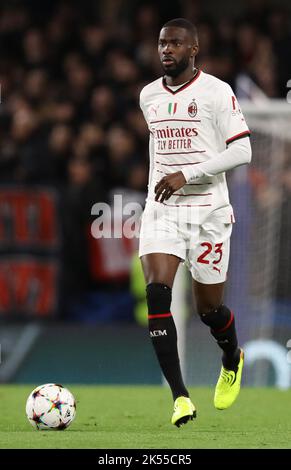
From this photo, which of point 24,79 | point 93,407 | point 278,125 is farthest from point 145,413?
point 24,79

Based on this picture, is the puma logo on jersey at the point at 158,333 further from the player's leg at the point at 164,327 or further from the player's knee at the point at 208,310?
the player's knee at the point at 208,310

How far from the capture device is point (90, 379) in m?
10.9

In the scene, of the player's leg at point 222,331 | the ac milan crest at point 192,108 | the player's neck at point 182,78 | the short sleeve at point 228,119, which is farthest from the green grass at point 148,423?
the player's neck at point 182,78

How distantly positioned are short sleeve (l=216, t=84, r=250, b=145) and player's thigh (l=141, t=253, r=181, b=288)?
74 centimetres

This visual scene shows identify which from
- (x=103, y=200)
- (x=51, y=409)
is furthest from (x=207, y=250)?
(x=103, y=200)

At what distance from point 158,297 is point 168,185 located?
61 centimetres

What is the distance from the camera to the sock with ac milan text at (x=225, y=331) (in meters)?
7.08

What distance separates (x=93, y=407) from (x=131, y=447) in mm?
2558

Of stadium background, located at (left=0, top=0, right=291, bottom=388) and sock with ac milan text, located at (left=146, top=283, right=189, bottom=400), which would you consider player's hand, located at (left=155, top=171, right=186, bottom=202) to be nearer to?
sock with ac milan text, located at (left=146, top=283, right=189, bottom=400)

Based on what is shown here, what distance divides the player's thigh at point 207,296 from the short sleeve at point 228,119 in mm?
879

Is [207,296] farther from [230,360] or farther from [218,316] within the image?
[230,360]

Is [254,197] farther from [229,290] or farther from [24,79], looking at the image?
[24,79]

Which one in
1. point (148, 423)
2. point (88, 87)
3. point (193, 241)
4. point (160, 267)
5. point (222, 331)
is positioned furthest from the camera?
point (88, 87)

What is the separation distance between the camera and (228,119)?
6652mm
